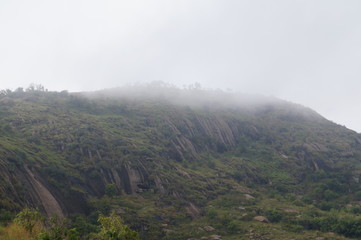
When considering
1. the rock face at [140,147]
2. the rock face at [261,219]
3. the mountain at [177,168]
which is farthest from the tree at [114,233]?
the rock face at [261,219]

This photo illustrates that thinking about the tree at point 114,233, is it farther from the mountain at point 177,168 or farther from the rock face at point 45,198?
the rock face at point 45,198

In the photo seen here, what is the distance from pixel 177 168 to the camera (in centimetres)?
7275

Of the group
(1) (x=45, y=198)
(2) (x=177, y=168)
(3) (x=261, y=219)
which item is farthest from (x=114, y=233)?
(2) (x=177, y=168)

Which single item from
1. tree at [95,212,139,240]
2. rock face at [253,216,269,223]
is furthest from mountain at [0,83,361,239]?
tree at [95,212,139,240]

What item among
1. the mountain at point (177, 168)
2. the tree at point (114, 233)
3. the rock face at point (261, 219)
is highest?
the tree at point (114, 233)

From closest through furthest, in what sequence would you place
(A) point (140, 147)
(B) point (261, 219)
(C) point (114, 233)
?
(C) point (114, 233) < (B) point (261, 219) < (A) point (140, 147)

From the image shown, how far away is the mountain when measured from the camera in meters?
47.8

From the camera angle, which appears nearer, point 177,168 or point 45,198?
point 45,198

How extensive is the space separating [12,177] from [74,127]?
33.2 meters

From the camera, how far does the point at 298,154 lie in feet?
323

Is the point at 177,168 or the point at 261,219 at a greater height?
the point at 177,168

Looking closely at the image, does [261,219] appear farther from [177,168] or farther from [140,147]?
[140,147]

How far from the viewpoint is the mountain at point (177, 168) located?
157 feet

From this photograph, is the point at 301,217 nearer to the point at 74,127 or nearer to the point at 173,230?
the point at 173,230
